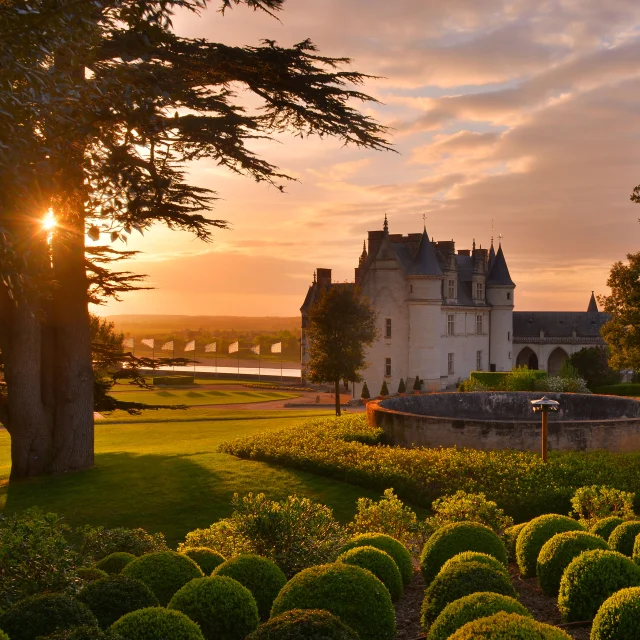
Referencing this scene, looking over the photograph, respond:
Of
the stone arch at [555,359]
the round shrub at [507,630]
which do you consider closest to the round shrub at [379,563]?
the round shrub at [507,630]

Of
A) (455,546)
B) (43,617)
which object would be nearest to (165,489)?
(455,546)

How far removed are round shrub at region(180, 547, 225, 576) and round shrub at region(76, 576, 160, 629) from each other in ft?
7.40

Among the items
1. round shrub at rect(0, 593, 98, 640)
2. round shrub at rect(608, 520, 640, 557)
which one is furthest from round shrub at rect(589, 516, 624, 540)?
round shrub at rect(0, 593, 98, 640)

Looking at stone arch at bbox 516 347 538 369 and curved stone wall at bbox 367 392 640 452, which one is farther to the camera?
stone arch at bbox 516 347 538 369

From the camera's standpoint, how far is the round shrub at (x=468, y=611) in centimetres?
651

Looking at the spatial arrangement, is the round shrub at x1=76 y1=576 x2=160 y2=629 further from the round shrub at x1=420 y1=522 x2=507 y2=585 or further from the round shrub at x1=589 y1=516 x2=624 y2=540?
the round shrub at x1=589 y1=516 x2=624 y2=540

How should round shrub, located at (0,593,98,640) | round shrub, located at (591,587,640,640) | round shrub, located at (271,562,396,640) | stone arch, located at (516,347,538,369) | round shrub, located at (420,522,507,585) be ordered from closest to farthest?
round shrub, located at (0,593,98,640) → round shrub, located at (591,587,640,640) → round shrub, located at (271,562,396,640) → round shrub, located at (420,522,507,585) → stone arch, located at (516,347,538,369)

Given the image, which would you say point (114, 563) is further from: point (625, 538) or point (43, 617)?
point (625, 538)

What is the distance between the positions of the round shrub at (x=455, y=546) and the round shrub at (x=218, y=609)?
10.4ft

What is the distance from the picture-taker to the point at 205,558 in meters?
9.61

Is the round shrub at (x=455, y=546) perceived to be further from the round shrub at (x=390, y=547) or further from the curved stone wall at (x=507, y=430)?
the curved stone wall at (x=507, y=430)

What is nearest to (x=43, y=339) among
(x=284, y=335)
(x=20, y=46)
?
(x=20, y=46)

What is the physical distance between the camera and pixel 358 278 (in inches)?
2137

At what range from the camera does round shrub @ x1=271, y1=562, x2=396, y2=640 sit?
7145mm
